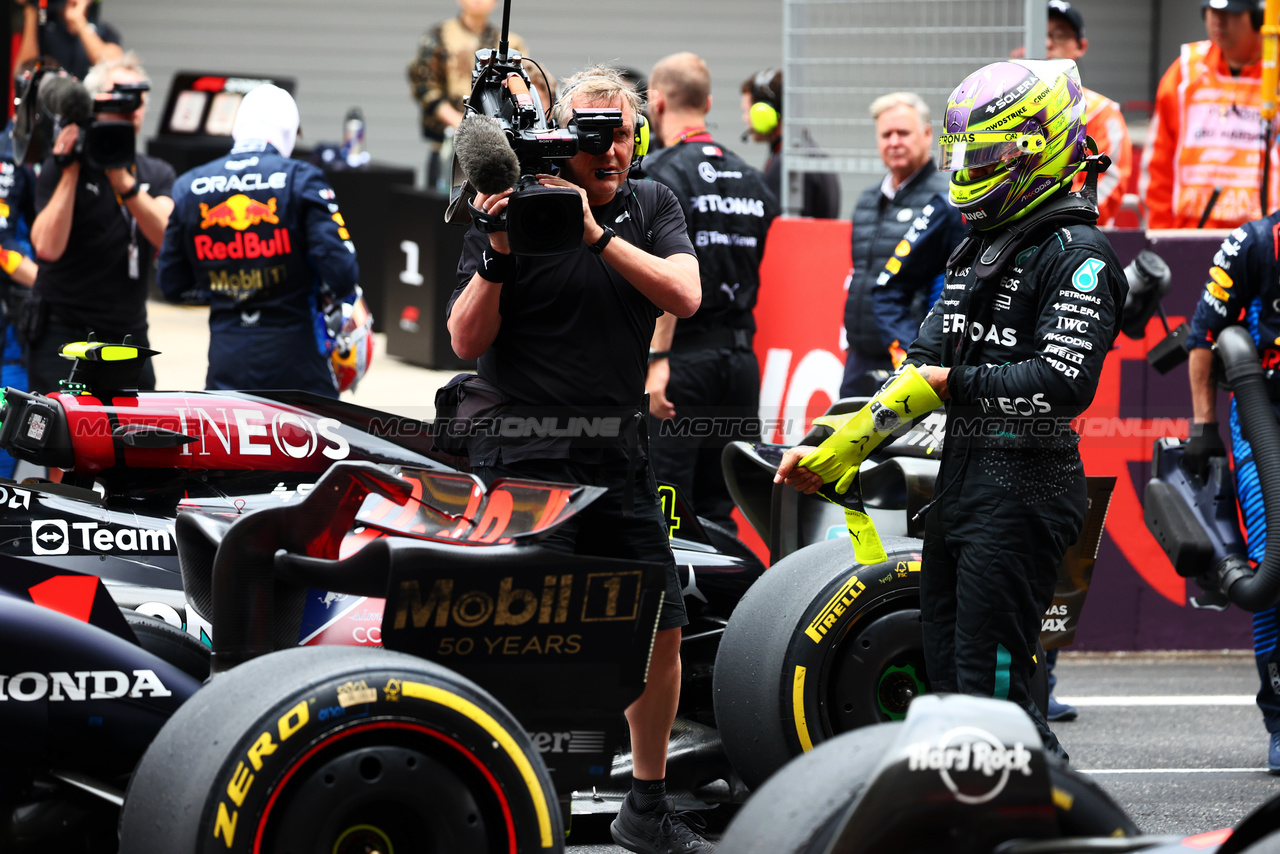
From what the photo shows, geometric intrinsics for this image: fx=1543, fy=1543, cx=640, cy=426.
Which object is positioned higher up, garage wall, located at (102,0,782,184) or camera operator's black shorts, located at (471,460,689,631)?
garage wall, located at (102,0,782,184)

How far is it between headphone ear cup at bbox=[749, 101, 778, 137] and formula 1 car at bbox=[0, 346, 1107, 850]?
500 centimetres

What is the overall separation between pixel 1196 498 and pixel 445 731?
3.69m

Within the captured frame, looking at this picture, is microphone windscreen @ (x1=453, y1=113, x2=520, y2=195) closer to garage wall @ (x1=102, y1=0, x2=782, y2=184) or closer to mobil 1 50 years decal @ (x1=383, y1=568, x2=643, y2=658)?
mobil 1 50 years decal @ (x1=383, y1=568, x2=643, y2=658)

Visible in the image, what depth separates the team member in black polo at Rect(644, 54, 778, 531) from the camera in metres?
6.81

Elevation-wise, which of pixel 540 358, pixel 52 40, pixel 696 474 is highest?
pixel 52 40

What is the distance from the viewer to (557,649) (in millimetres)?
3025

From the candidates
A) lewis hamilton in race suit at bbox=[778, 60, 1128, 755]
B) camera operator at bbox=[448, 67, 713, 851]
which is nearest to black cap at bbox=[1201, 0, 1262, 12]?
lewis hamilton in race suit at bbox=[778, 60, 1128, 755]

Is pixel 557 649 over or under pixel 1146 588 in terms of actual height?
over

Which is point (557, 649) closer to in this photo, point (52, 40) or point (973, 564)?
point (973, 564)

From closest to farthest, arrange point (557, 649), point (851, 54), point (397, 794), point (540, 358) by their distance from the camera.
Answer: point (397, 794)
point (557, 649)
point (540, 358)
point (851, 54)

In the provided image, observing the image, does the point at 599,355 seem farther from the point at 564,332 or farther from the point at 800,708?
the point at 800,708

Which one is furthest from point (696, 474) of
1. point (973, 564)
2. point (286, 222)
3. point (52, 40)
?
point (52, 40)

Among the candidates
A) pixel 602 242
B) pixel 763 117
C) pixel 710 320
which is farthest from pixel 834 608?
pixel 763 117

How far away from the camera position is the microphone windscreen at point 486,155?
3.35m
